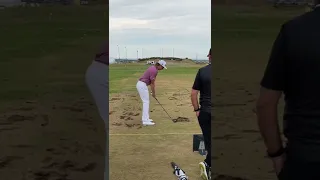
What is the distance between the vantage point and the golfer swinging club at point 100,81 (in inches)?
142

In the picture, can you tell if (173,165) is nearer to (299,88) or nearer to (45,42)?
(299,88)

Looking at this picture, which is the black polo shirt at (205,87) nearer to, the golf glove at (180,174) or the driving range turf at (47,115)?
the golf glove at (180,174)

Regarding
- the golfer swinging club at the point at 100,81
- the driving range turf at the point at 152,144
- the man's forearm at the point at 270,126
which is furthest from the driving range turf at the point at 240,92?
the golfer swinging club at the point at 100,81

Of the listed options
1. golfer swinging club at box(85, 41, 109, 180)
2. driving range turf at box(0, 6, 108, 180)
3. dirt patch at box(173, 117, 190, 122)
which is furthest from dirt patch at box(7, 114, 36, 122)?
golfer swinging club at box(85, 41, 109, 180)

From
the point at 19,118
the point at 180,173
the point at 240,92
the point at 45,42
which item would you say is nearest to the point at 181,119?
the point at 19,118

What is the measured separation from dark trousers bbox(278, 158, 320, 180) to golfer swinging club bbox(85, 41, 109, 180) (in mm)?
2172

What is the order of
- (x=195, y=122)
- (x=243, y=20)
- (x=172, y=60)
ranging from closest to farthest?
(x=195, y=122) → (x=243, y=20) → (x=172, y=60)

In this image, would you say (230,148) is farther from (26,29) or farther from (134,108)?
(26,29)

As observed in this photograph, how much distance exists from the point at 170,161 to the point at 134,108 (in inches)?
260

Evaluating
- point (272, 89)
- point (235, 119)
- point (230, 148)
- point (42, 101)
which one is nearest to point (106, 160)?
point (272, 89)

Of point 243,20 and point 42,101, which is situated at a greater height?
point 243,20

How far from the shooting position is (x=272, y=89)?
165cm

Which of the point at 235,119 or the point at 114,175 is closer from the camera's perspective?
the point at 114,175

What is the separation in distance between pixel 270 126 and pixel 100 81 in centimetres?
209
